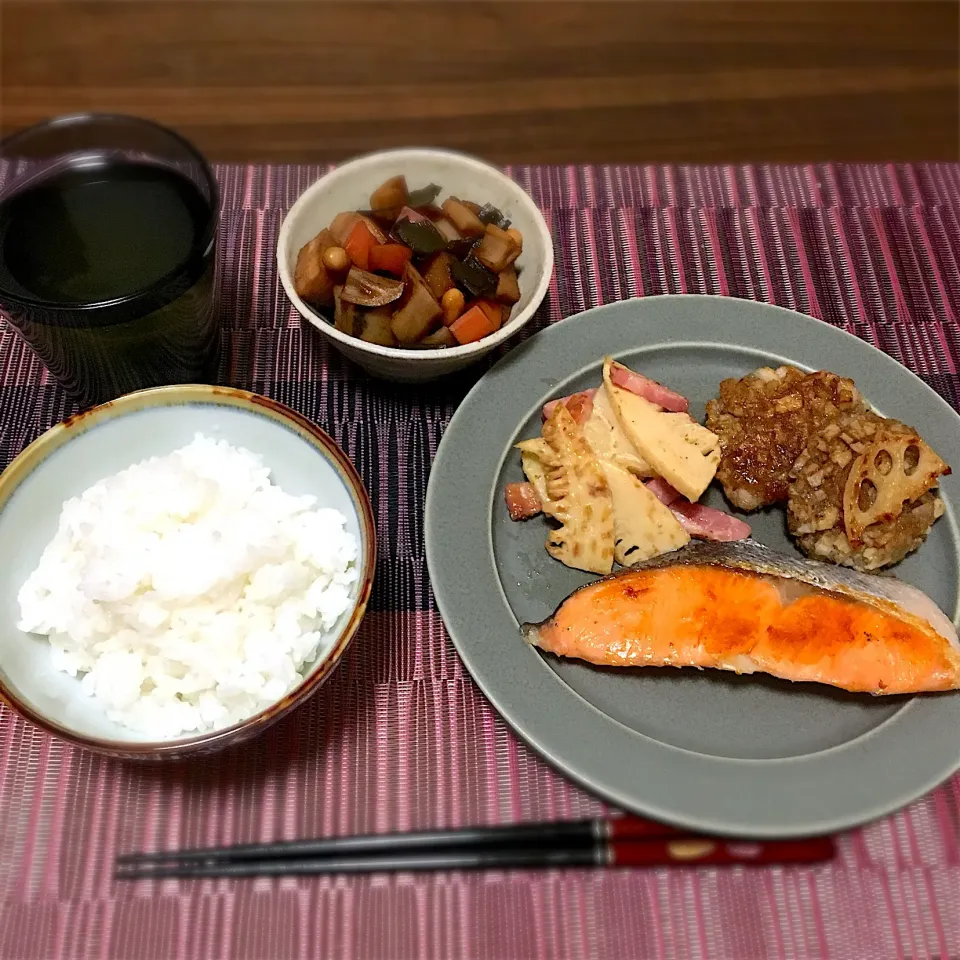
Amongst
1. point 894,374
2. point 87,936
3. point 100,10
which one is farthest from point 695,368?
point 100,10

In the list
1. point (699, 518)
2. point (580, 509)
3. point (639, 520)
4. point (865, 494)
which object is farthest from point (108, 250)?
point (865, 494)

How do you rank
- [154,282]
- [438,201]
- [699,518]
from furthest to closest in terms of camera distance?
[438,201], [699,518], [154,282]

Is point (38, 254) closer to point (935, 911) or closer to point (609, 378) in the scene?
point (609, 378)

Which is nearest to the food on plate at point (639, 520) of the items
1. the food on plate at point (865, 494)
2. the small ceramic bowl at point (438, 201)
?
the food on plate at point (865, 494)

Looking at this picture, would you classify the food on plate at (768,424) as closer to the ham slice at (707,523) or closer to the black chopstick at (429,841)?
the ham slice at (707,523)

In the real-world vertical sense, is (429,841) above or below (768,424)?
below

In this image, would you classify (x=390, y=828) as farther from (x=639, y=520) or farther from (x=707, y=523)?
(x=707, y=523)
